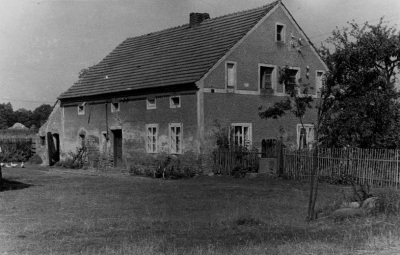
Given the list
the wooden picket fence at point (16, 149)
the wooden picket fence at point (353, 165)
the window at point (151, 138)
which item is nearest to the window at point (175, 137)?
the window at point (151, 138)

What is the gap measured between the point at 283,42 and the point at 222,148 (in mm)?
7976

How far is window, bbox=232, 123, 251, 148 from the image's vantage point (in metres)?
26.6

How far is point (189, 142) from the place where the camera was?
26.0 m

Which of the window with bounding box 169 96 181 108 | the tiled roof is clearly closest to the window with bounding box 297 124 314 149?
the tiled roof

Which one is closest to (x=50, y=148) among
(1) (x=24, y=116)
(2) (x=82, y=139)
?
(2) (x=82, y=139)

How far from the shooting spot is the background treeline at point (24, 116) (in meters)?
110

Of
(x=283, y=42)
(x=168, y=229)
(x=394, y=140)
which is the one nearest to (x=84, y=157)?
(x=283, y=42)

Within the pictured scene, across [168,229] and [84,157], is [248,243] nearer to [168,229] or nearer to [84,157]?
[168,229]

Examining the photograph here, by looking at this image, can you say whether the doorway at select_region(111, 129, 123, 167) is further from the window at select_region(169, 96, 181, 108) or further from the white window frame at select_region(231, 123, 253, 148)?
the white window frame at select_region(231, 123, 253, 148)

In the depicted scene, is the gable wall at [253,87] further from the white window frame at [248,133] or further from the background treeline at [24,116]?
the background treeline at [24,116]

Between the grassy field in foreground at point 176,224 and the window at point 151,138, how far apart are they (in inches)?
394

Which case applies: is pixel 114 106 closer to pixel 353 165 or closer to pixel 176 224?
pixel 353 165

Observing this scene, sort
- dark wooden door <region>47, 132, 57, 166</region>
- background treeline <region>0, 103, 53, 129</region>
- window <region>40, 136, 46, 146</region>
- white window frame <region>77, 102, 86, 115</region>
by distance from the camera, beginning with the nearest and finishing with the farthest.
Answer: white window frame <region>77, 102, 86, 115</region>, dark wooden door <region>47, 132, 57, 166</region>, window <region>40, 136, 46, 146</region>, background treeline <region>0, 103, 53, 129</region>

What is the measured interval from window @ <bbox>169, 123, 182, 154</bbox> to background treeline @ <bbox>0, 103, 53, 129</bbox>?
286 feet
